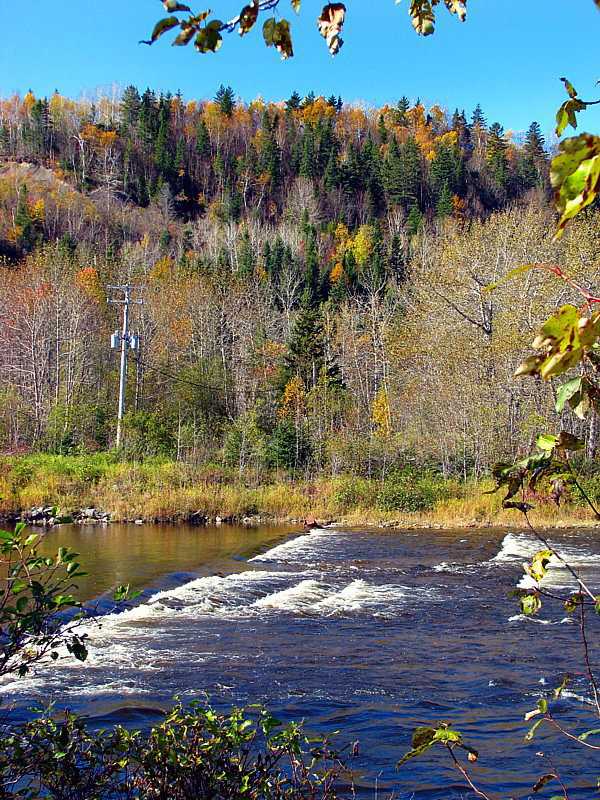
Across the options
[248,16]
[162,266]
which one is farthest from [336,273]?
[248,16]

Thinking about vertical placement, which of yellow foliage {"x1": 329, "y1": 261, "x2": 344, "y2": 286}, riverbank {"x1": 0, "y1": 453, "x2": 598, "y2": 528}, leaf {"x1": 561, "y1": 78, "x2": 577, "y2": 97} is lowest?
riverbank {"x1": 0, "y1": 453, "x2": 598, "y2": 528}

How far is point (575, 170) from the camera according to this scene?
112 centimetres

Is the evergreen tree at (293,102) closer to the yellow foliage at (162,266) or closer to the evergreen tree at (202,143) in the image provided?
the evergreen tree at (202,143)

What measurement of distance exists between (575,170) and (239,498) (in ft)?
85.0

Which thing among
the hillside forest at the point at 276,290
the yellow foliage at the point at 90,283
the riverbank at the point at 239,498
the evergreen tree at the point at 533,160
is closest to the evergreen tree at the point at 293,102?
the hillside forest at the point at 276,290

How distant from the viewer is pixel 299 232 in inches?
3435

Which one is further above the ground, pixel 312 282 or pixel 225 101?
pixel 225 101

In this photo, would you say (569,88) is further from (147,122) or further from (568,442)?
(147,122)

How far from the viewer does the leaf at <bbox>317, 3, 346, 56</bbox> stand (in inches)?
70.8

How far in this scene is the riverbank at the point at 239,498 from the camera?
81.1ft

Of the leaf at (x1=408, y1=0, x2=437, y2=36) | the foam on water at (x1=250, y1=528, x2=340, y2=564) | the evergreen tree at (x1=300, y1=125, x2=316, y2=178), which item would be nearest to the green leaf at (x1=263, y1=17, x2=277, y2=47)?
the leaf at (x1=408, y1=0, x2=437, y2=36)

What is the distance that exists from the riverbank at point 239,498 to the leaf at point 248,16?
918 inches

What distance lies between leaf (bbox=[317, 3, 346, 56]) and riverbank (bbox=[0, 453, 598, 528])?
23162 mm

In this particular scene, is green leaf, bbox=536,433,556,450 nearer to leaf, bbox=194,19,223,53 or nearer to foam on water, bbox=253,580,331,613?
leaf, bbox=194,19,223,53
